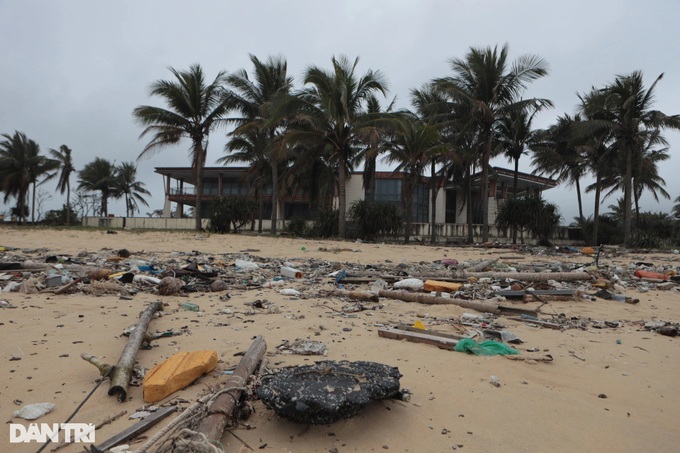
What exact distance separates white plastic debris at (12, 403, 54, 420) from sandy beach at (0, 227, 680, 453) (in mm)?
26

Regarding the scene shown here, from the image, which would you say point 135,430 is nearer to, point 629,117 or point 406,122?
point 406,122

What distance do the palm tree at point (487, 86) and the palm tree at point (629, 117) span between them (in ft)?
10.8

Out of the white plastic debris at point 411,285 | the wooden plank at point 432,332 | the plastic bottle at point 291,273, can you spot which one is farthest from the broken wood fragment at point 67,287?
the white plastic debris at point 411,285

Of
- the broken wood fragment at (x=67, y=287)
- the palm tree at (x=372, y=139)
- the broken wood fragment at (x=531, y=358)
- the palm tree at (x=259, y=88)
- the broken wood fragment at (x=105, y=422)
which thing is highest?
the palm tree at (x=259, y=88)

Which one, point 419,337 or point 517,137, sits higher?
point 517,137

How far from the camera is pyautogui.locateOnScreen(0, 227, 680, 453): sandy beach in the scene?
1892 mm

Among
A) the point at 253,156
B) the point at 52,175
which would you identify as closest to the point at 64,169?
the point at 52,175

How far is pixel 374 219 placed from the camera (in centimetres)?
1733

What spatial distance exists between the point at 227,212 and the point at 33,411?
54.0 ft

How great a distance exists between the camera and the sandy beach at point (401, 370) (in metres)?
1.89

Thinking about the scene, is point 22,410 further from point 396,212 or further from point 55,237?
point 396,212

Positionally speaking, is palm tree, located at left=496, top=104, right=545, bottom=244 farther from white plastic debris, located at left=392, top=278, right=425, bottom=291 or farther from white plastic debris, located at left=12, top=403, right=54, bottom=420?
white plastic debris, located at left=12, top=403, right=54, bottom=420

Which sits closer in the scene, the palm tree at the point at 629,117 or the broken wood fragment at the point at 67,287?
the broken wood fragment at the point at 67,287

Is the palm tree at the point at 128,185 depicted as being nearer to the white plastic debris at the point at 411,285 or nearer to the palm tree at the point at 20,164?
the palm tree at the point at 20,164
